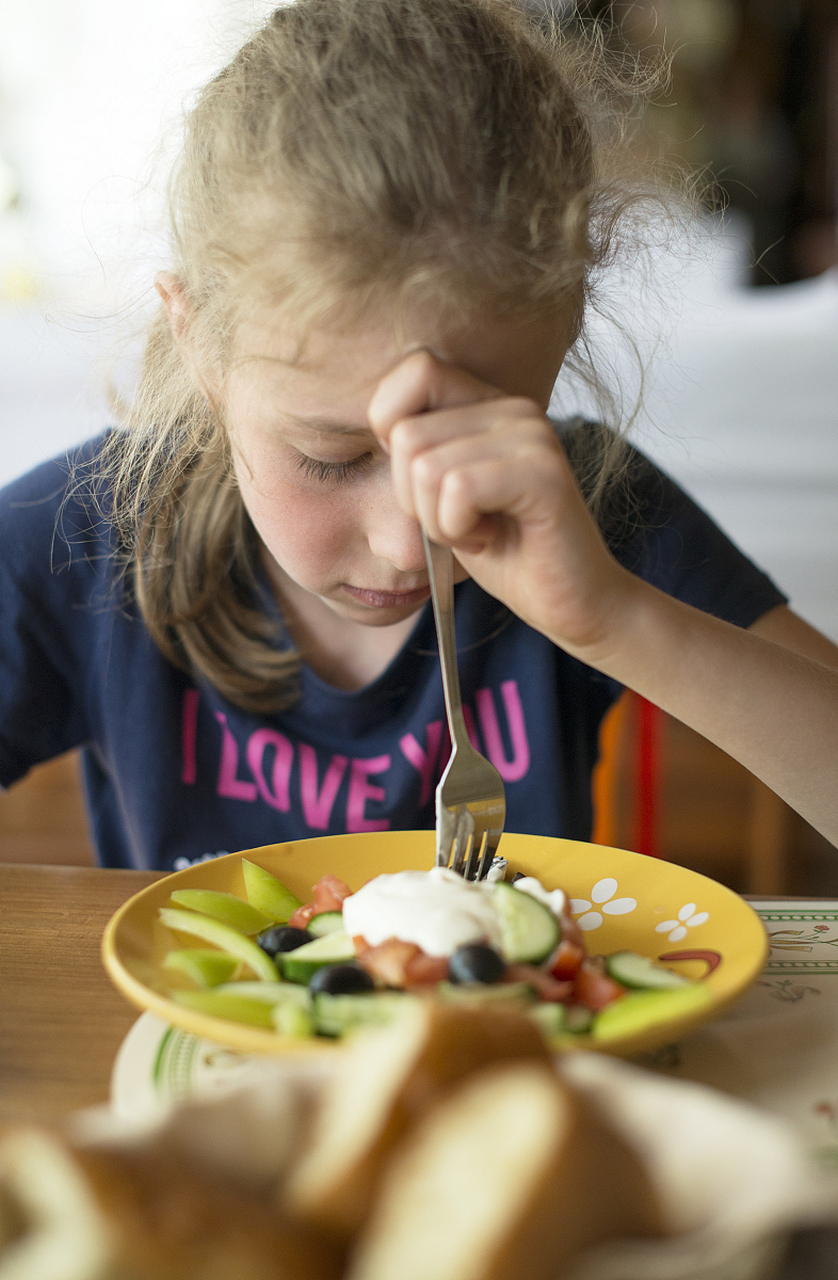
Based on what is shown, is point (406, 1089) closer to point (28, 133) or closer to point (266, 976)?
point (266, 976)

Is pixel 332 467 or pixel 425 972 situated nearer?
pixel 425 972

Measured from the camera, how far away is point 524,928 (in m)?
0.63

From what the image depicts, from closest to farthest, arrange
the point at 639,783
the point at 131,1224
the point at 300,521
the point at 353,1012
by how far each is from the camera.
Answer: the point at 131,1224 → the point at 353,1012 → the point at 300,521 → the point at 639,783

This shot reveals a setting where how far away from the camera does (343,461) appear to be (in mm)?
887

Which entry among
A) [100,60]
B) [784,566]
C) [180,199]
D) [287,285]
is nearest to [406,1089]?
[287,285]

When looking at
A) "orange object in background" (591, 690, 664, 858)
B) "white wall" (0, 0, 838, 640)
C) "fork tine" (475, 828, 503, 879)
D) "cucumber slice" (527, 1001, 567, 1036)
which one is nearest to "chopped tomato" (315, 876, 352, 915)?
"fork tine" (475, 828, 503, 879)

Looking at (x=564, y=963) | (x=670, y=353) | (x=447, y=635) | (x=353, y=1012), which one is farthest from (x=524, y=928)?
(x=670, y=353)

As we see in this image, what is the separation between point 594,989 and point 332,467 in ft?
1.58

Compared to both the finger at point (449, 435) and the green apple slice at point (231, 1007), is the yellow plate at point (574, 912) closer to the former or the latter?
the green apple slice at point (231, 1007)

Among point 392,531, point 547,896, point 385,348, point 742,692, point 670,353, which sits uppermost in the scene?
point 670,353

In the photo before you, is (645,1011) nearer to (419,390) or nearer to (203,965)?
(203,965)

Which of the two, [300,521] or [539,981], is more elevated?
[300,521]

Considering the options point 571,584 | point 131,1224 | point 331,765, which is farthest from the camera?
point 331,765

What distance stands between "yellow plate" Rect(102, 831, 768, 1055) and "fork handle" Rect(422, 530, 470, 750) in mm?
110
